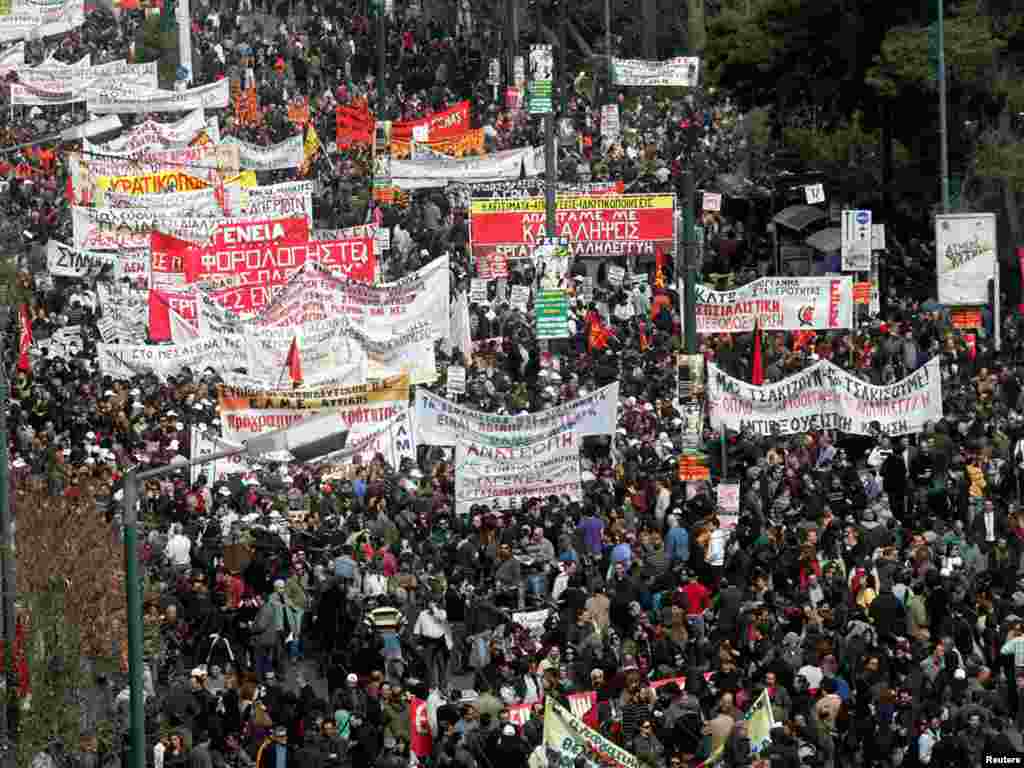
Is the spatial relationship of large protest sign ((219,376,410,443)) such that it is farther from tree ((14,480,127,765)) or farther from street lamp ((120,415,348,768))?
street lamp ((120,415,348,768))

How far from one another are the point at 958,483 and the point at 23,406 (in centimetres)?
1192

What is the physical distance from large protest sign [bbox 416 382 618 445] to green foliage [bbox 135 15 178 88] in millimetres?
34469

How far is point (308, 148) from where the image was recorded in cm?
5328

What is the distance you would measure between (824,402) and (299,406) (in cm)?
541

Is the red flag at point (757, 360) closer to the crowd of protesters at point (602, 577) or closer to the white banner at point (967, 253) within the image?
the crowd of protesters at point (602, 577)

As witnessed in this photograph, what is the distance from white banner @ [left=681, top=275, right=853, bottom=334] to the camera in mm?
34469

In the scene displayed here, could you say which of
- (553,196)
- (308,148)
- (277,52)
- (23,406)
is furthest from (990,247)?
(277,52)

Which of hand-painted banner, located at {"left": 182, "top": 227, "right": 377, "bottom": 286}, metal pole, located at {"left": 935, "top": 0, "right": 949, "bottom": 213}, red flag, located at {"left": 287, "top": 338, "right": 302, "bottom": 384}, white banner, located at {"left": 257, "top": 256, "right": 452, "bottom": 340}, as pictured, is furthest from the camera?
metal pole, located at {"left": 935, "top": 0, "right": 949, "bottom": 213}

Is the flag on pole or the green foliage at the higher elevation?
the green foliage

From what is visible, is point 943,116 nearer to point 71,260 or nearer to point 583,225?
point 583,225

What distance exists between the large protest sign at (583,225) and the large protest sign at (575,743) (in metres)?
19.5

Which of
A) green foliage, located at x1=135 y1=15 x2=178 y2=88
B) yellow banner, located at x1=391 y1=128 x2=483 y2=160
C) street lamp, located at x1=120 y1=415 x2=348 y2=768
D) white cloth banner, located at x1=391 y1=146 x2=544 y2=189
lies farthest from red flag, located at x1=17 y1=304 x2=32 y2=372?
green foliage, located at x1=135 y1=15 x2=178 y2=88

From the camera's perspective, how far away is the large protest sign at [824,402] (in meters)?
30.7

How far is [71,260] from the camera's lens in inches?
1646
